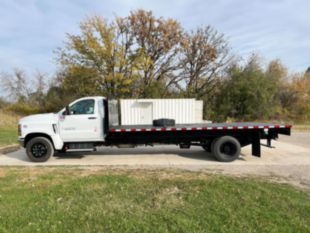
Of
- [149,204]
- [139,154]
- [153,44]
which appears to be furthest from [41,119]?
[153,44]

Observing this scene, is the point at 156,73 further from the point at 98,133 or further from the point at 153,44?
the point at 98,133

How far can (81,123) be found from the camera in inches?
284

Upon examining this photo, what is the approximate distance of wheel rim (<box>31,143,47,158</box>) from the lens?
7164mm

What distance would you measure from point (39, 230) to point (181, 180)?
290cm

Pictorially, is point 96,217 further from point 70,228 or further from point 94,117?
point 94,117

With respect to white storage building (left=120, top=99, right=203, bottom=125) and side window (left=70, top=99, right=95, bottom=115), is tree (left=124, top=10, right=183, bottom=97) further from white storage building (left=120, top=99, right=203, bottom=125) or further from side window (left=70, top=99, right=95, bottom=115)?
side window (left=70, top=99, right=95, bottom=115)

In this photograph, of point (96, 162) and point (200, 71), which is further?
point (200, 71)

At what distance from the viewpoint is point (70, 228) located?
2982 mm

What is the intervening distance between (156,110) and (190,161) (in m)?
12.8

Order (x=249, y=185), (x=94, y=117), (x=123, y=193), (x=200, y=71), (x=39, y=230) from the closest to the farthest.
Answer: (x=39, y=230) → (x=123, y=193) → (x=249, y=185) → (x=94, y=117) → (x=200, y=71)

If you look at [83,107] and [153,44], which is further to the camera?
[153,44]

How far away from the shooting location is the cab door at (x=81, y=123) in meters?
7.18

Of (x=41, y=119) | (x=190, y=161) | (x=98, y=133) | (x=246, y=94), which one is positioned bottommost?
(x=190, y=161)

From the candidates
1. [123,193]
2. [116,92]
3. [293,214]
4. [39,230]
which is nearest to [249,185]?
[293,214]
